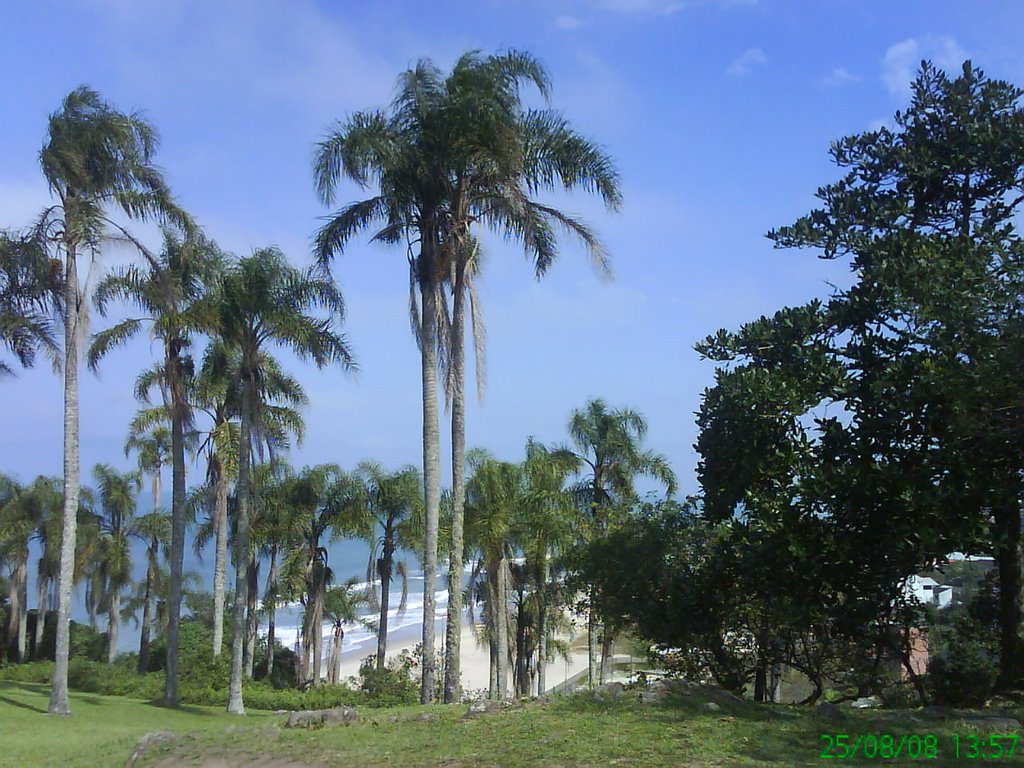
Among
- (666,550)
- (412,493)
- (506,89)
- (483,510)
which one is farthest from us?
(412,493)

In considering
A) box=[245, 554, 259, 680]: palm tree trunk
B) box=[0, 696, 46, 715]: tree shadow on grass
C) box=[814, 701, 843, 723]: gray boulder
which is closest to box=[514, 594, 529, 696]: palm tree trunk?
box=[245, 554, 259, 680]: palm tree trunk

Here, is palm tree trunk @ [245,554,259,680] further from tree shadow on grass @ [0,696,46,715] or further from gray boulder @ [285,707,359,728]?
gray boulder @ [285,707,359,728]

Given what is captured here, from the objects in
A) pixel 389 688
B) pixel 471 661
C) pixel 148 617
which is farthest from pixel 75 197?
pixel 471 661

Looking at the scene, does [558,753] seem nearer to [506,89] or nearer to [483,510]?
[506,89]

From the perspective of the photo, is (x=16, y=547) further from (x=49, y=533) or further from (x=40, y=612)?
(x=40, y=612)

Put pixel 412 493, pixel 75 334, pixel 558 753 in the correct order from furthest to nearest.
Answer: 1. pixel 412 493
2. pixel 75 334
3. pixel 558 753

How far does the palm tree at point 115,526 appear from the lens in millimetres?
46094

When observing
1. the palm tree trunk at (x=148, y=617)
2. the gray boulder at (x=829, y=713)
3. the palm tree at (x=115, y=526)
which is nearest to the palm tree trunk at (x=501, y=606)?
the palm tree trunk at (x=148, y=617)

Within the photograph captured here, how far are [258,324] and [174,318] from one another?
6.59ft

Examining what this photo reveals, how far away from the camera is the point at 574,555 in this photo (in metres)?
19.9

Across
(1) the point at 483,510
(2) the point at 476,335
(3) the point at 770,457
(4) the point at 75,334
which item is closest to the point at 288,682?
(1) the point at 483,510

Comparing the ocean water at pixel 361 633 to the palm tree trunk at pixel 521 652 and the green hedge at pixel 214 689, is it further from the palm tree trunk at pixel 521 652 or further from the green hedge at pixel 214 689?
the green hedge at pixel 214 689

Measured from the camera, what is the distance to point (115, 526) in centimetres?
4706

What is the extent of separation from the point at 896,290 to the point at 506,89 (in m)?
9.30
